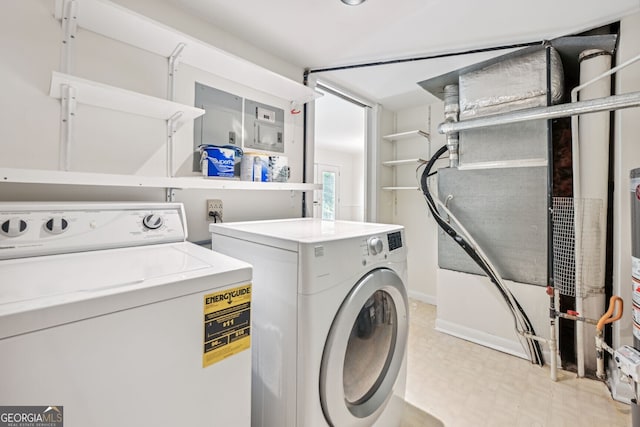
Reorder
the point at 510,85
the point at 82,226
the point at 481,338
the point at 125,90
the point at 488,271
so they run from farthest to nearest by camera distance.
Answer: the point at 481,338 → the point at 488,271 → the point at 510,85 → the point at 125,90 → the point at 82,226

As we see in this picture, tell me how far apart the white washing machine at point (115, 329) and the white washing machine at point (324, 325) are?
18cm

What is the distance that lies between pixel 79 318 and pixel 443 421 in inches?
69.3

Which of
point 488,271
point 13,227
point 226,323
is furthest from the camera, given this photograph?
point 488,271

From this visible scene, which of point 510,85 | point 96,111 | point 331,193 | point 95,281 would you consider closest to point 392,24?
point 510,85

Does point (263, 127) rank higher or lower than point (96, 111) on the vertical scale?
higher

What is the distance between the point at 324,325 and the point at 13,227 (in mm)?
1113

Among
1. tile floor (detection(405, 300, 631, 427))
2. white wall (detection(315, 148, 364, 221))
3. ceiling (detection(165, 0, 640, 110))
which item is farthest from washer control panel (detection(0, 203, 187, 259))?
white wall (detection(315, 148, 364, 221))

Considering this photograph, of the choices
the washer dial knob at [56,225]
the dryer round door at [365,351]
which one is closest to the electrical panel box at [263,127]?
the washer dial knob at [56,225]

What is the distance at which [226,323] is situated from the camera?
82 cm

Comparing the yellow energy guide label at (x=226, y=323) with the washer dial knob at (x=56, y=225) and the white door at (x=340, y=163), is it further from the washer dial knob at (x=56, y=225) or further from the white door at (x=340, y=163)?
the white door at (x=340, y=163)

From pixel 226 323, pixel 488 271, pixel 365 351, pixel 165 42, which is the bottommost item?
pixel 365 351

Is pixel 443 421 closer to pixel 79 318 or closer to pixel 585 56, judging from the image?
pixel 79 318

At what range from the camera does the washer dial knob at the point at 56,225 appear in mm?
1028

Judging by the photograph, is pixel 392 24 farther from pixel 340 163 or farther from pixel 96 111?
pixel 340 163
